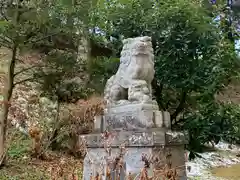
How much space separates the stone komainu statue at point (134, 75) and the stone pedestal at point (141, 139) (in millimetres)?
161

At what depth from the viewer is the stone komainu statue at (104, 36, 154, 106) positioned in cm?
329

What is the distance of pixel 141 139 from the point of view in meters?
2.96

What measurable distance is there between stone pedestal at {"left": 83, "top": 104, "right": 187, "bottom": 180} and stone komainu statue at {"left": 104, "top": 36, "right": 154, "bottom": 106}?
161 mm

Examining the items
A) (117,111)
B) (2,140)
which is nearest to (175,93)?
(117,111)

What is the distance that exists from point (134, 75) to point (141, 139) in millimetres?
782

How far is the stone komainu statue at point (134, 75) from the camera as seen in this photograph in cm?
329

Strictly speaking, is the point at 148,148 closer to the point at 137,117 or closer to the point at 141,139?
the point at 141,139

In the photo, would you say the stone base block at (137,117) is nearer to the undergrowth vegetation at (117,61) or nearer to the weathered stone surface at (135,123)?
the weathered stone surface at (135,123)

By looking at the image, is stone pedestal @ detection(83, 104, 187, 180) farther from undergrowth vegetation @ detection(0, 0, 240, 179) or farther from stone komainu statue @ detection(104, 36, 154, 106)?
undergrowth vegetation @ detection(0, 0, 240, 179)

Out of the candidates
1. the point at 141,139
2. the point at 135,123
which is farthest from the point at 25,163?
the point at 141,139

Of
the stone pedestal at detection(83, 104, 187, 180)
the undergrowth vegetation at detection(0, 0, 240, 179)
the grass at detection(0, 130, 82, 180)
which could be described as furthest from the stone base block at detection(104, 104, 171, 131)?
the grass at detection(0, 130, 82, 180)

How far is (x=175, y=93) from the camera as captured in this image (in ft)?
17.5

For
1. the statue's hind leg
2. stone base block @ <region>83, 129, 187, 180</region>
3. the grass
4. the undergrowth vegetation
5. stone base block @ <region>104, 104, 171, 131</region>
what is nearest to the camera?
stone base block @ <region>83, 129, 187, 180</region>

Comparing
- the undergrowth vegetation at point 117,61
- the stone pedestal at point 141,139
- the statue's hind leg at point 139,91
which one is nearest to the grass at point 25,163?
the undergrowth vegetation at point 117,61
